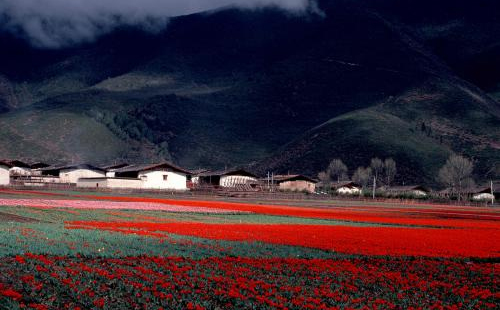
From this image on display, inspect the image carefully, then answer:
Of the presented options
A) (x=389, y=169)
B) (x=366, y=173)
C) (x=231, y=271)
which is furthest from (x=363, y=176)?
(x=231, y=271)

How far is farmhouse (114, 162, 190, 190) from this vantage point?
10538 cm

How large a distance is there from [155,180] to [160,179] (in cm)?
97

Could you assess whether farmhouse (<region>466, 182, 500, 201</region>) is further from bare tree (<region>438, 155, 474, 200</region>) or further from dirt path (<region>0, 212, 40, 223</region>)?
dirt path (<region>0, 212, 40, 223</region>)

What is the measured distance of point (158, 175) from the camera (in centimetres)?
10669

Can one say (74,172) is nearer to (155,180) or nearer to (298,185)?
(155,180)

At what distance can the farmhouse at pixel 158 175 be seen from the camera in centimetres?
10538

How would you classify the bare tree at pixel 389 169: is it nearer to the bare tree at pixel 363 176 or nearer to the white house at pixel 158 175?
the bare tree at pixel 363 176

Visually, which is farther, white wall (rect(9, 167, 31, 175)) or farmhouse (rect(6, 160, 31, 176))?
white wall (rect(9, 167, 31, 175))

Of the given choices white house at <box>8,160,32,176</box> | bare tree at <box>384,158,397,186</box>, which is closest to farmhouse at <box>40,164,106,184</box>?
white house at <box>8,160,32,176</box>

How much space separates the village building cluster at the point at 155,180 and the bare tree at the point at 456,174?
10.3 feet

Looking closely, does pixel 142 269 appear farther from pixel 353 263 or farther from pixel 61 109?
pixel 61 109

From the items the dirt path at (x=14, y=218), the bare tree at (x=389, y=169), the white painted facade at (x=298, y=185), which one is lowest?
the dirt path at (x=14, y=218)

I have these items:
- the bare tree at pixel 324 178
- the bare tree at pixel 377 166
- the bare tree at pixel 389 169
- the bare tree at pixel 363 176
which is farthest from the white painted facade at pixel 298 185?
the bare tree at pixel 389 169

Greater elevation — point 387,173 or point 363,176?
point 387,173
